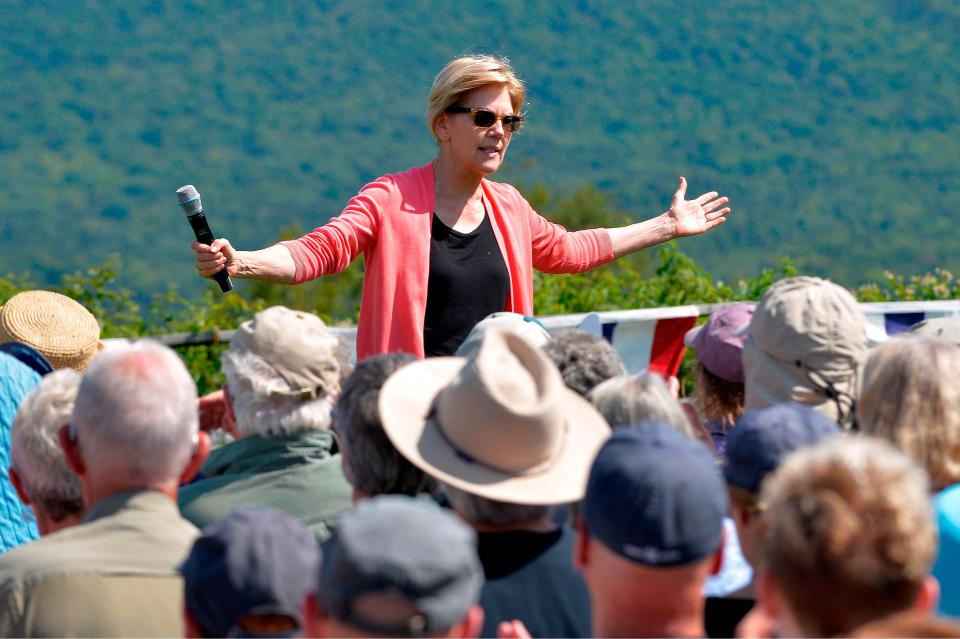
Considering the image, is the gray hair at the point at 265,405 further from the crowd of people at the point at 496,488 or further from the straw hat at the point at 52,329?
the straw hat at the point at 52,329

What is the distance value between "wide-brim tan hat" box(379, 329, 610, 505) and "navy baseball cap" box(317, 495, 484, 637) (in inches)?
26.6

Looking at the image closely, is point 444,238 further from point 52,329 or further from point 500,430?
point 500,430

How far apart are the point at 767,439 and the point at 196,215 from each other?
2.07 metres

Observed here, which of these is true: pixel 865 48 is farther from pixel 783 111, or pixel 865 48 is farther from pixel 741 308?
pixel 741 308

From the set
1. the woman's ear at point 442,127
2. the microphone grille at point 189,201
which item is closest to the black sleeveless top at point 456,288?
the woman's ear at point 442,127

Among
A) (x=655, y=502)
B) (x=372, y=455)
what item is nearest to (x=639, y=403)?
(x=372, y=455)

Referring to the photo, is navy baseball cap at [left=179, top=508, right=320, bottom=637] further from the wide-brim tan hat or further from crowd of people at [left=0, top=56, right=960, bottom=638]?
the wide-brim tan hat

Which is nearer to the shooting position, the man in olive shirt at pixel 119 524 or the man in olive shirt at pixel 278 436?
the man in olive shirt at pixel 119 524

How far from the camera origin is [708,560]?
6.62 feet

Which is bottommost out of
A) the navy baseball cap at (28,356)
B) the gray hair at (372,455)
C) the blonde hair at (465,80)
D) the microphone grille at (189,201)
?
the gray hair at (372,455)

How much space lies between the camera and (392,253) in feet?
14.3

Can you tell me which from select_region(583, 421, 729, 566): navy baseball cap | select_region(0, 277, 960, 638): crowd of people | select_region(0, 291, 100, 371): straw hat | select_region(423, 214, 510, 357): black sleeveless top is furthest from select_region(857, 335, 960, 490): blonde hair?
select_region(0, 291, 100, 371): straw hat

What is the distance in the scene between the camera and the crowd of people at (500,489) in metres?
1.67

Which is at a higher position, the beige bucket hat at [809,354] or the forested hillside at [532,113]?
the forested hillside at [532,113]
